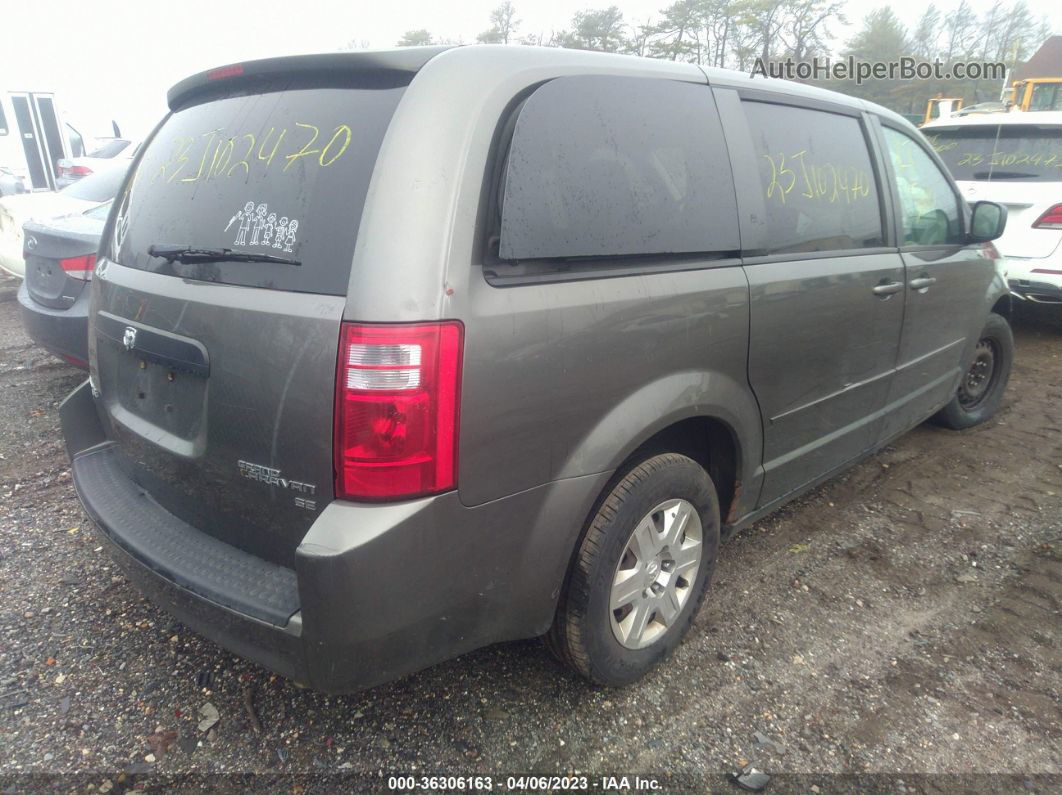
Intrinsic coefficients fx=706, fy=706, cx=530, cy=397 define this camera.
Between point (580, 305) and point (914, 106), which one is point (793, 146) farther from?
point (914, 106)

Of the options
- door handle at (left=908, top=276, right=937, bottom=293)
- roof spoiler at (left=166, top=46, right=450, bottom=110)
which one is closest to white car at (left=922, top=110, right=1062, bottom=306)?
door handle at (left=908, top=276, right=937, bottom=293)

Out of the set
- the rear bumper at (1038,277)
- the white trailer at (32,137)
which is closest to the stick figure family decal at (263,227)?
the rear bumper at (1038,277)

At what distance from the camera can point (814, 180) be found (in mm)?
2707

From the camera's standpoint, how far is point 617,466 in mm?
1962

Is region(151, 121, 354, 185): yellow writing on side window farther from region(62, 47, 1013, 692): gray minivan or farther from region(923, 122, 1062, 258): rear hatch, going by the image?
region(923, 122, 1062, 258): rear hatch

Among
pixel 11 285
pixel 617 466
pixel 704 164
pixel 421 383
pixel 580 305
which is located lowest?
pixel 11 285

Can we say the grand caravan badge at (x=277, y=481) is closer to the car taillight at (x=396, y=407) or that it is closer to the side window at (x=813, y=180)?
the car taillight at (x=396, y=407)

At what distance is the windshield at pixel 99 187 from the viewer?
5.71 metres

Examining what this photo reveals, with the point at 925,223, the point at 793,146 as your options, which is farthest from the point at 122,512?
the point at 925,223

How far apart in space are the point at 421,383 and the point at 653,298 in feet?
2.57

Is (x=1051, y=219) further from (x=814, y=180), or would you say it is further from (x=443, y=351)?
(x=443, y=351)

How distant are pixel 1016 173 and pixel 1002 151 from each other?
0.28 metres

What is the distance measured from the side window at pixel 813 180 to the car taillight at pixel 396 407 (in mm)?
1436

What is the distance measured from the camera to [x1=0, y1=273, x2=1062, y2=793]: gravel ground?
198 cm
